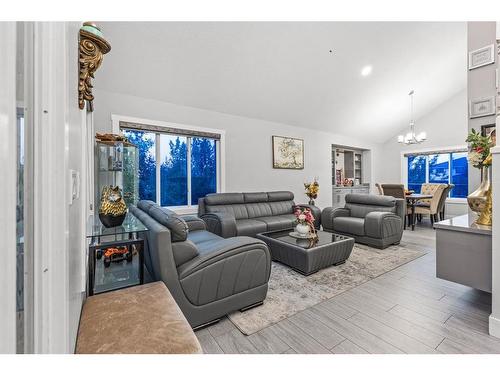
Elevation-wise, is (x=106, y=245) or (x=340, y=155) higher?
(x=340, y=155)

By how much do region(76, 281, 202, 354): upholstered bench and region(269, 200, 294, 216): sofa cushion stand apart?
11.5 ft

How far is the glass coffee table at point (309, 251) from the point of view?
265 centimetres

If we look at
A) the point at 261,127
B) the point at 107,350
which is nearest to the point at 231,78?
the point at 261,127

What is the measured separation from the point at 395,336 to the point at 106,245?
7.42ft

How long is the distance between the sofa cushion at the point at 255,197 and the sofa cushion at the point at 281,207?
0.22 metres

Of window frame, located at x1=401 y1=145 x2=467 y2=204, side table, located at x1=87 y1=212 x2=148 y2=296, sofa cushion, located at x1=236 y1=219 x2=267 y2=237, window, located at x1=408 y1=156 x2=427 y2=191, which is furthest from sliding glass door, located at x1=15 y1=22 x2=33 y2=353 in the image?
window, located at x1=408 y1=156 x2=427 y2=191

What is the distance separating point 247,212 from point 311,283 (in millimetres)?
2097

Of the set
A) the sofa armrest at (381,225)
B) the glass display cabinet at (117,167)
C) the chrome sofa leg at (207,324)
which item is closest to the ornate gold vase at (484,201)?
the sofa armrest at (381,225)

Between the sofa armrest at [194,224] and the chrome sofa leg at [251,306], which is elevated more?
the sofa armrest at [194,224]

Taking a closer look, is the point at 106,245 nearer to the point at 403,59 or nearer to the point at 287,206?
the point at 287,206

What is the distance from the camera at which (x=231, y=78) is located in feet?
12.6

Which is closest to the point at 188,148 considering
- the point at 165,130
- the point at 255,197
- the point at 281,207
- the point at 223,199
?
the point at 165,130

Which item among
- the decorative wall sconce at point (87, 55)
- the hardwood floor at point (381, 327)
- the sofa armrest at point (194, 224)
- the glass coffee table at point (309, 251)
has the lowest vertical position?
the hardwood floor at point (381, 327)

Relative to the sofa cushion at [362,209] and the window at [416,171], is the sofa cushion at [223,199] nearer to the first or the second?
the sofa cushion at [362,209]
